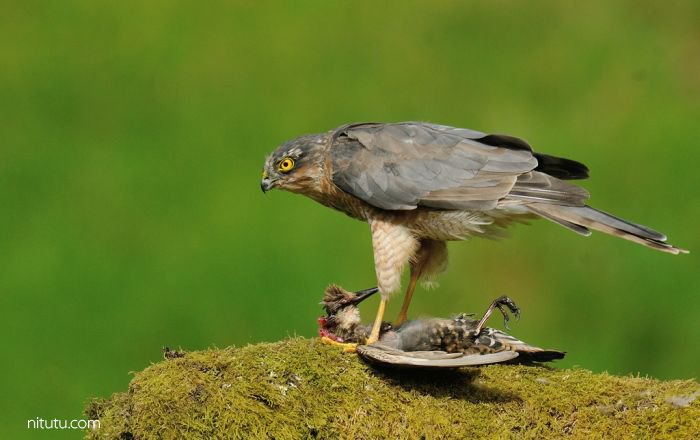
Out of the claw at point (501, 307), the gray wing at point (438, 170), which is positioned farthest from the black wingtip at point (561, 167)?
the claw at point (501, 307)

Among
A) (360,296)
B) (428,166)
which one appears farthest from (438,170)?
(360,296)

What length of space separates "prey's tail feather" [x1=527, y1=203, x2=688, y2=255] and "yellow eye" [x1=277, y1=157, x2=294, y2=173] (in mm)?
1564

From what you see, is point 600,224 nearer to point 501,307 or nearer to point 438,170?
point 501,307

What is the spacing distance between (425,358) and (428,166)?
1.46m

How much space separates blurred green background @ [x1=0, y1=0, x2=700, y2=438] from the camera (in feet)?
37.0

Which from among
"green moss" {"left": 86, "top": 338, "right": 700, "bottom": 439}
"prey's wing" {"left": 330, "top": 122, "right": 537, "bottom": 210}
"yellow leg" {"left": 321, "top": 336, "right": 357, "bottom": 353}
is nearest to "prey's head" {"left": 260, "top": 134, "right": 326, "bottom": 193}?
"prey's wing" {"left": 330, "top": 122, "right": 537, "bottom": 210}

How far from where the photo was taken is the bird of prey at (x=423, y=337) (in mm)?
7016

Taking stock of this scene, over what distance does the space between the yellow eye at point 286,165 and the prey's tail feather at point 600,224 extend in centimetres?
156

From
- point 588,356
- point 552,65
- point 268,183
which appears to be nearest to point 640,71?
point 552,65

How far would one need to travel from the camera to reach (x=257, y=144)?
12.5 meters

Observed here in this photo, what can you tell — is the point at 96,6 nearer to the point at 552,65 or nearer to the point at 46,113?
the point at 46,113

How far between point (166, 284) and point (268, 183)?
3.56 m

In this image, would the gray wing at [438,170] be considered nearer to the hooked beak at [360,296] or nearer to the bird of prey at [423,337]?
the hooked beak at [360,296]

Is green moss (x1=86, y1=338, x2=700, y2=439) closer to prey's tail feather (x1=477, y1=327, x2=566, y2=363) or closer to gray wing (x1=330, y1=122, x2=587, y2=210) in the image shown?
prey's tail feather (x1=477, y1=327, x2=566, y2=363)
